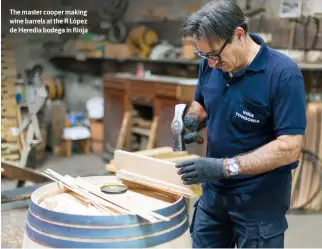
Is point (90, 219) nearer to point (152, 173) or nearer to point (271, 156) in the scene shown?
point (152, 173)

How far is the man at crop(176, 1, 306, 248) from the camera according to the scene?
1.55 m

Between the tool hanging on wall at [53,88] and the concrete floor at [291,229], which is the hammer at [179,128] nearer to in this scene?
the concrete floor at [291,229]

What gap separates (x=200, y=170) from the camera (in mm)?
1544

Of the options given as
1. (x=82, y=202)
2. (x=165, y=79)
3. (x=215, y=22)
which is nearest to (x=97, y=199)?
(x=82, y=202)

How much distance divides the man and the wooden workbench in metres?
2.52

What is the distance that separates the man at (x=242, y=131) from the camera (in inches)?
61.1

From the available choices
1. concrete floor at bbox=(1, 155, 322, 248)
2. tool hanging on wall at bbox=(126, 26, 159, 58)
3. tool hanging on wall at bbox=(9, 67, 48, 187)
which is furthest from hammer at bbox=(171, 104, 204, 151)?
tool hanging on wall at bbox=(126, 26, 159, 58)

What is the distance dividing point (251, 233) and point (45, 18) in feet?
6.44

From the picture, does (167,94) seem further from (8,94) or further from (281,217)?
(281,217)

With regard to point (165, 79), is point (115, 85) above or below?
below

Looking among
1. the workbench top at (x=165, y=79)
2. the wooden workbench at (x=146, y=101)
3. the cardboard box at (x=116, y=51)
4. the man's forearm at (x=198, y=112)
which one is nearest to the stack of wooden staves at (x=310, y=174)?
the wooden workbench at (x=146, y=101)

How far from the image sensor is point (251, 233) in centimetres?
172

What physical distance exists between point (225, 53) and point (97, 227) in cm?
74

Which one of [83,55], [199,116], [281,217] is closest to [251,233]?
[281,217]
